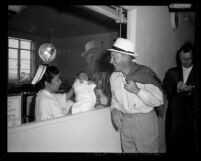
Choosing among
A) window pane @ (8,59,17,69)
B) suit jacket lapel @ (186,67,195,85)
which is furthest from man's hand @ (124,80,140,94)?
window pane @ (8,59,17,69)

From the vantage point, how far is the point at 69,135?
137 cm

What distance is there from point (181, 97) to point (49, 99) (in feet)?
4.06

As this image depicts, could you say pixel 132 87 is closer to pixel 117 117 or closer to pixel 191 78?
pixel 117 117

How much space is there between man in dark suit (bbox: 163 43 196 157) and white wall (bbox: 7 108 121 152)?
1.92 feet

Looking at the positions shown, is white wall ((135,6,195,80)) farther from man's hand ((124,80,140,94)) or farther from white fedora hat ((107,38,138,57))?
man's hand ((124,80,140,94))

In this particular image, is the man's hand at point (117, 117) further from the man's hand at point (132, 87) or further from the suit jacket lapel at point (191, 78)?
the suit jacket lapel at point (191, 78)

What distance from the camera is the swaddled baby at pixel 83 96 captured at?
1.55 m

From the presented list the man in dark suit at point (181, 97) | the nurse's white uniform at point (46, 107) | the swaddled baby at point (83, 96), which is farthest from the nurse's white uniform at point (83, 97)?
the man in dark suit at point (181, 97)

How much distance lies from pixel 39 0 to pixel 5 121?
796 millimetres

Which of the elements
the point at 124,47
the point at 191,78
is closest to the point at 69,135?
the point at 124,47

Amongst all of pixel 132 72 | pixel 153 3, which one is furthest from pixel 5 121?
pixel 153 3

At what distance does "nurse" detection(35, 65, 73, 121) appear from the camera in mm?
1361

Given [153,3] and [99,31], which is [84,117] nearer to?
[153,3]

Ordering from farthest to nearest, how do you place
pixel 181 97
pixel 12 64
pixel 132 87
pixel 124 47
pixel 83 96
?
1. pixel 181 97
2. pixel 83 96
3. pixel 124 47
4. pixel 132 87
5. pixel 12 64
